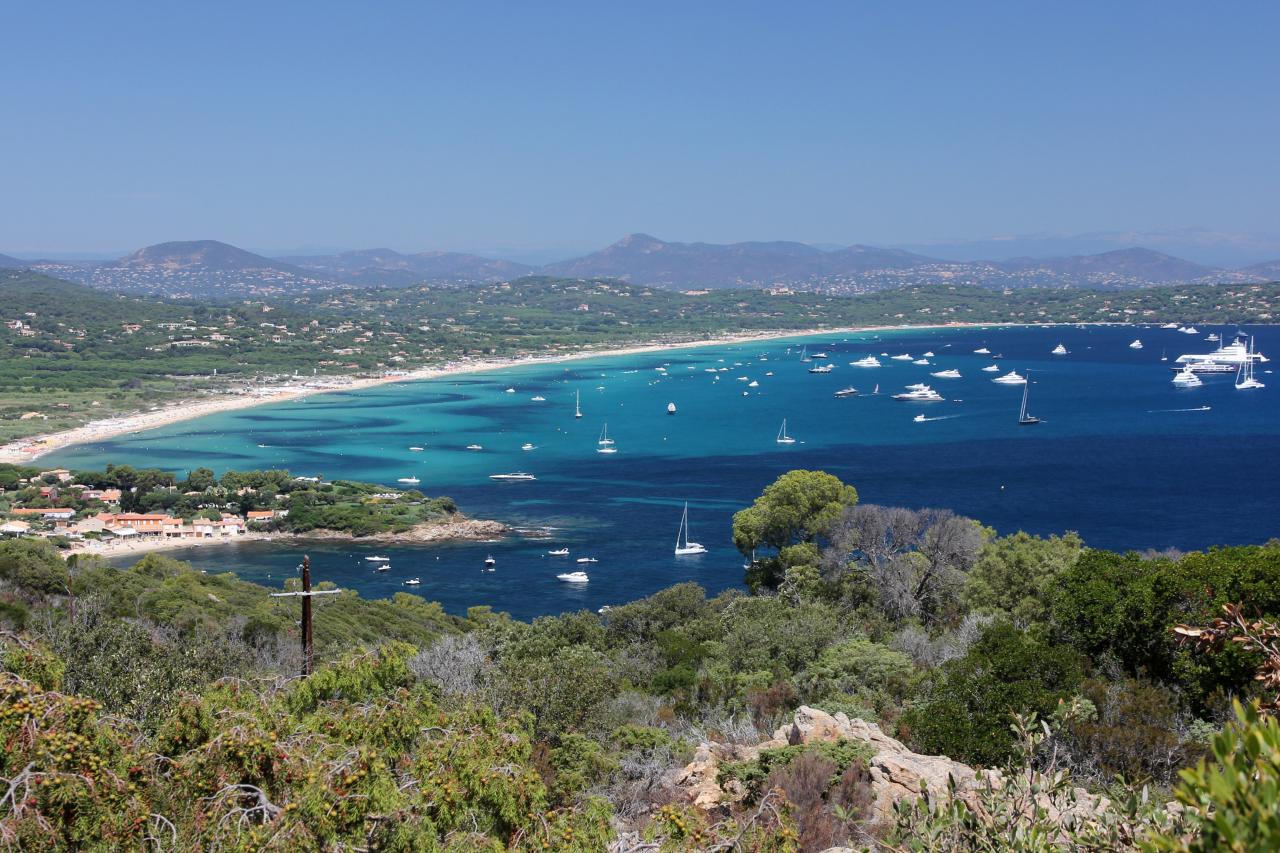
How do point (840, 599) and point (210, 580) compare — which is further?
point (210, 580)

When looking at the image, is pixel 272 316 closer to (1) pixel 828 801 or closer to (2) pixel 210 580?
(2) pixel 210 580

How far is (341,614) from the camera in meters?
20.7

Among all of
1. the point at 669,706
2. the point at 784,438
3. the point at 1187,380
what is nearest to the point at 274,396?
the point at 784,438

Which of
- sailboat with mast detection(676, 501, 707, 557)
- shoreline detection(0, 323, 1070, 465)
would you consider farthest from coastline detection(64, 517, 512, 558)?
shoreline detection(0, 323, 1070, 465)

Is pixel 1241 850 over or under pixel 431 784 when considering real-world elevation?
over

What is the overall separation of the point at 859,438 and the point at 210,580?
124 ft

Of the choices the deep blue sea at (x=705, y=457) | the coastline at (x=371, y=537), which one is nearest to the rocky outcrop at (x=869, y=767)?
the deep blue sea at (x=705, y=457)

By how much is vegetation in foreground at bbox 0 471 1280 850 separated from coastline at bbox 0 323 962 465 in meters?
34.1

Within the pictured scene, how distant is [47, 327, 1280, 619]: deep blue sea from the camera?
32438mm

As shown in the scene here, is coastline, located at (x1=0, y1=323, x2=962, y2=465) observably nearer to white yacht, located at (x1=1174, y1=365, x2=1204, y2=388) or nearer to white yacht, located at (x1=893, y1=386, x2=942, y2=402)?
white yacht, located at (x1=893, y1=386, x2=942, y2=402)

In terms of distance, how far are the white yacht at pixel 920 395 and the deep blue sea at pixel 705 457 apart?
91 centimetres

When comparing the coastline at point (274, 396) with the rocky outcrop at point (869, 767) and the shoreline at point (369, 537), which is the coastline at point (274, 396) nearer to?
the shoreline at point (369, 537)

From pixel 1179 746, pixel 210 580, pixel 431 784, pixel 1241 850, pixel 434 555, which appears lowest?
pixel 434 555

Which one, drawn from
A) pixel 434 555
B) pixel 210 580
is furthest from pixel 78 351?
pixel 210 580
